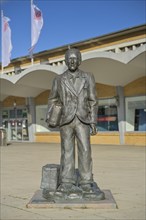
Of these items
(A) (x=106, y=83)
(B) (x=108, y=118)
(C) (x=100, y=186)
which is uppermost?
(A) (x=106, y=83)

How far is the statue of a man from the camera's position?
6.02m

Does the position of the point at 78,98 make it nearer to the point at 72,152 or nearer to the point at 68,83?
the point at 68,83

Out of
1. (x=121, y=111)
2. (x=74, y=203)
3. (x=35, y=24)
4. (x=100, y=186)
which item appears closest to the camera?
(x=74, y=203)

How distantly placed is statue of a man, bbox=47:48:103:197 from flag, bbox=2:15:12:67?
2113cm

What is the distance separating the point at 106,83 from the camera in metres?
24.4

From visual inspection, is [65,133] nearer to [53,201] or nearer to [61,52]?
[53,201]

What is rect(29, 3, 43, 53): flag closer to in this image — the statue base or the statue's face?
the statue's face

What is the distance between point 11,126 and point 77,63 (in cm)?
2870

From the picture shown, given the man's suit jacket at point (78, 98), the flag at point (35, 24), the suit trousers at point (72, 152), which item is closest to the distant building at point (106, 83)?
the flag at point (35, 24)

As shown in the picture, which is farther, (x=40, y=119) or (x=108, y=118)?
(x=40, y=119)

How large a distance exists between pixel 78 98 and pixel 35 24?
2046 cm

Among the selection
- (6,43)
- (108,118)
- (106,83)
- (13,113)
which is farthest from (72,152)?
(13,113)

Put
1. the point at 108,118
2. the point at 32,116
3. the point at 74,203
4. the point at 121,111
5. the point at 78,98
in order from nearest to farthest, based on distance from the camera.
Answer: the point at 74,203
the point at 78,98
the point at 121,111
the point at 108,118
the point at 32,116

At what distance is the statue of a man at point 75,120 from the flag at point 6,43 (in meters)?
21.1
